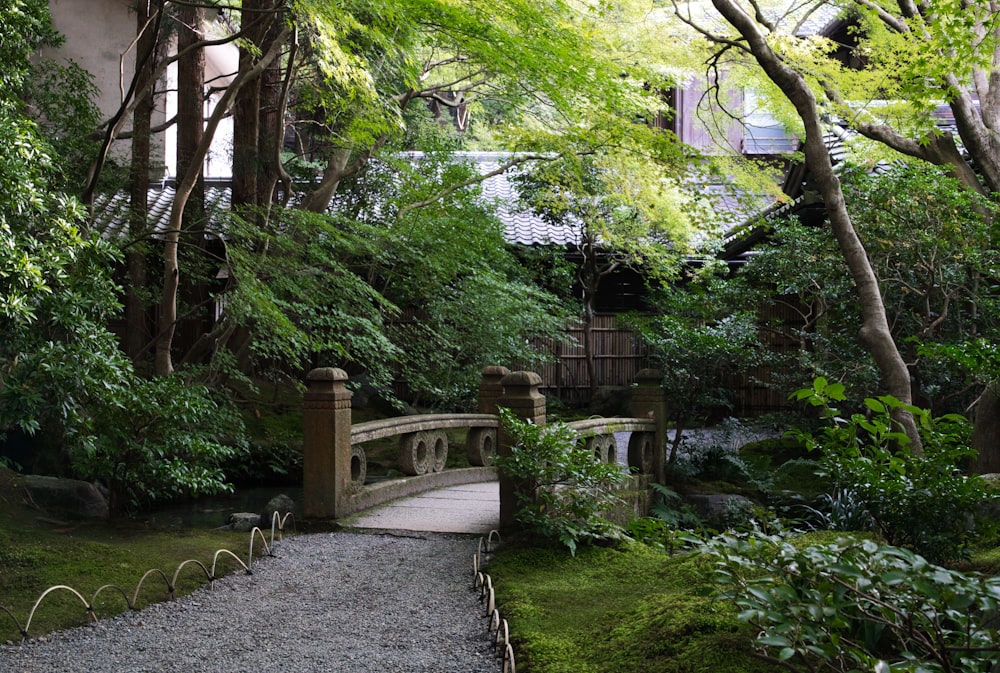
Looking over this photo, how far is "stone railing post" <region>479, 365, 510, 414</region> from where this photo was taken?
37.4 ft

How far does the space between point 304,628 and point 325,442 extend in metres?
2.77

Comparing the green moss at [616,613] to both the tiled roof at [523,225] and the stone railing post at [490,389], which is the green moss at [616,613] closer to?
the stone railing post at [490,389]

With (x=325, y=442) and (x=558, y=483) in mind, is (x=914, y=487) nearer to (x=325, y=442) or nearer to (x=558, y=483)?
(x=558, y=483)

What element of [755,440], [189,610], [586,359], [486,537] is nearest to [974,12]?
[486,537]

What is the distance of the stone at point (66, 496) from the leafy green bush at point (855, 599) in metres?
6.43

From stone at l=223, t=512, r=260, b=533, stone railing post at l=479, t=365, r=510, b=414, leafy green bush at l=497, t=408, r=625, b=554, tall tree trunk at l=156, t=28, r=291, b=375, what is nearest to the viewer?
leafy green bush at l=497, t=408, r=625, b=554

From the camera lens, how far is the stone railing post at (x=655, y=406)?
36.3ft

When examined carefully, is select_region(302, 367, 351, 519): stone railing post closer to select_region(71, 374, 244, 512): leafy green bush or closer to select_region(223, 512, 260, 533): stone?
select_region(71, 374, 244, 512): leafy green bush

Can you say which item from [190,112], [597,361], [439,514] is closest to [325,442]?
[439,514]

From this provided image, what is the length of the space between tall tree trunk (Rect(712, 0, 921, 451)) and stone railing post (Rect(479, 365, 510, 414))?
4.72m

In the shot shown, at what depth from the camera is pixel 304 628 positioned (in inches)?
203

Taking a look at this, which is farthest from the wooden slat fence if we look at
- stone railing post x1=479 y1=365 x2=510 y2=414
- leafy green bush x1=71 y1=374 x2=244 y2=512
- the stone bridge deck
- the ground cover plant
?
the ground cover plant

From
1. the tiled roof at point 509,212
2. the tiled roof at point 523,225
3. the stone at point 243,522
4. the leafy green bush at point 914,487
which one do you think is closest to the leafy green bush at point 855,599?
the leafy green bush at point 914,487

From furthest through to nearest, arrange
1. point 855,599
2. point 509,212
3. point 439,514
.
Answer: point 509,212
point 439,514
point 855,599
